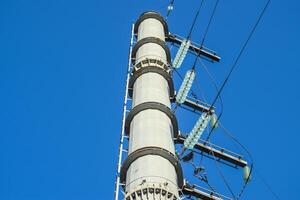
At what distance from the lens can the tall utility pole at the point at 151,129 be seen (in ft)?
76.7

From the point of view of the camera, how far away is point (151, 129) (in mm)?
26812

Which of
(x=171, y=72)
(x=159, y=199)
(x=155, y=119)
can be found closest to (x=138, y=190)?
(x=159, y=199)

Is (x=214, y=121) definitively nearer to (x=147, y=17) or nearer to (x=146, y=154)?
(x=146, y=154)

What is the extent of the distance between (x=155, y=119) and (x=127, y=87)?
5.56 m

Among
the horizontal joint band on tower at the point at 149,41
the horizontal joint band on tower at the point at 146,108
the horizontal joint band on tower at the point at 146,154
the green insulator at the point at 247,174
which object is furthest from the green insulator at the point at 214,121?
the horizontal joint band on tower at the point at 146,154

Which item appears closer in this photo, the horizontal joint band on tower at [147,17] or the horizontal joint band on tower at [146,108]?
the horizontal joint band on tower at [146,108]

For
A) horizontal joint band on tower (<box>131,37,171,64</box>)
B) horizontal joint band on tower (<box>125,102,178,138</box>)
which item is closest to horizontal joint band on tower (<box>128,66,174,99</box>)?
horizontal joint band on tower (<box>131,37,171,64</box>)

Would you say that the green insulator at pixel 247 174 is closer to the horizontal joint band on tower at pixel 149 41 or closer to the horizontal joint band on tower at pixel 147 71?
the horizontal joint band on tower at pixel 147 71

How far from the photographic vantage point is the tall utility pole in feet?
76.7

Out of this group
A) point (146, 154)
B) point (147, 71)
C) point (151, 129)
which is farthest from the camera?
point (147, 71)

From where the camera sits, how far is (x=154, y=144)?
2575cm

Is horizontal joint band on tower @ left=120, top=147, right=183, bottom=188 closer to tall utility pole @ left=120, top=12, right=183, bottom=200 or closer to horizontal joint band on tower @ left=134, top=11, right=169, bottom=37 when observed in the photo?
tall utility pole @ left=120, top=12, right=183, bottom=200

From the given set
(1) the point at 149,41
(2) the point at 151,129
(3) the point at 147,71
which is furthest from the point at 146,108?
(1) the point at 149,41

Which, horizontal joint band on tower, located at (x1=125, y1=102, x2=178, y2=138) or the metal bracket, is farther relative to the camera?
the metal bracket
